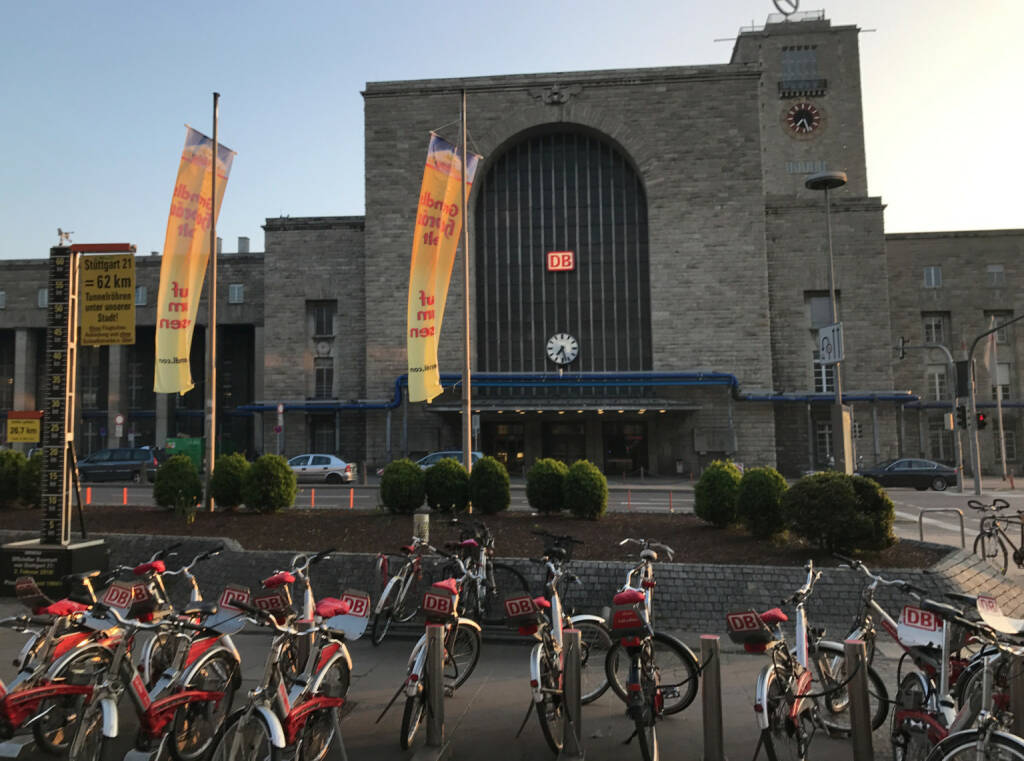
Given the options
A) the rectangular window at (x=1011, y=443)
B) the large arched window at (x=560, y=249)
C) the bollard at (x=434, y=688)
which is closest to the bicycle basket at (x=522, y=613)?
the bollard at (x=434, y=688)

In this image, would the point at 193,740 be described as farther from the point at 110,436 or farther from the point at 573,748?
the point at 110,436

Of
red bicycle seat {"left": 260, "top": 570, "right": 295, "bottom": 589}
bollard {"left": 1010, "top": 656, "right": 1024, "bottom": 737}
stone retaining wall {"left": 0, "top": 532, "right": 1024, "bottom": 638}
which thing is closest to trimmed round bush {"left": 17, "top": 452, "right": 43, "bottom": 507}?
stone retaining wall {"left": 0, "top": 532, "right": 1024, "bottom": 638}

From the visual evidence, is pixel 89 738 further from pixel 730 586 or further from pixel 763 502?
pixel 763 502

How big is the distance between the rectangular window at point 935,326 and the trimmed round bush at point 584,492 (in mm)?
36999

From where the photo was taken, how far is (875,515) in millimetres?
9648

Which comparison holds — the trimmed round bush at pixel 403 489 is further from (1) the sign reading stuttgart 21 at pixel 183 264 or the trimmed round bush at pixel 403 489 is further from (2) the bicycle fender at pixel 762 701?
(2) the bicycle fender at pixel 762 701

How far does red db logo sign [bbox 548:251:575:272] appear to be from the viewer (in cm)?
3831

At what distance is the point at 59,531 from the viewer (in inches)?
412

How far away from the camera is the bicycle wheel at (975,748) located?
3.63 meters

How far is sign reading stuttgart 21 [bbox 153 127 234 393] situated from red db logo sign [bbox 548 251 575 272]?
24.7 m

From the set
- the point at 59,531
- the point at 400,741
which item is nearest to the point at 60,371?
the point at 59,531

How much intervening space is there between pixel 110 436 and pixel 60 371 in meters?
39.7

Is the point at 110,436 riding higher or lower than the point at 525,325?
lower

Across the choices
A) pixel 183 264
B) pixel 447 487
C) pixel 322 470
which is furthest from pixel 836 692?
pixel 322 470
